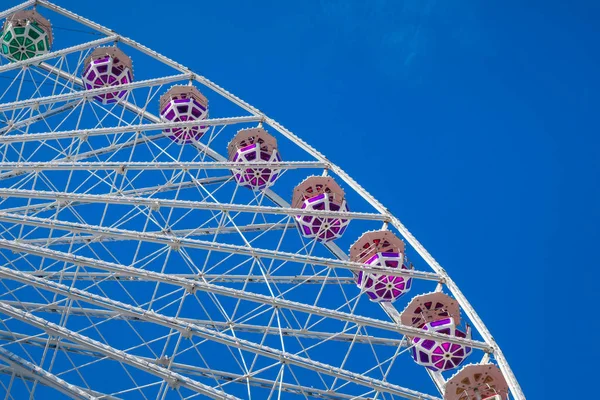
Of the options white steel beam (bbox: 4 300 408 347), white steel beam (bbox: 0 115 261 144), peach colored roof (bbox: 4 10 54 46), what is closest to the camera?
white steel beam (bbox: 4 300 408 347)

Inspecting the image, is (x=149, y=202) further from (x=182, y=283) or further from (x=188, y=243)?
(x=182, y=283)

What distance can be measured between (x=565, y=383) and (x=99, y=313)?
2881cm

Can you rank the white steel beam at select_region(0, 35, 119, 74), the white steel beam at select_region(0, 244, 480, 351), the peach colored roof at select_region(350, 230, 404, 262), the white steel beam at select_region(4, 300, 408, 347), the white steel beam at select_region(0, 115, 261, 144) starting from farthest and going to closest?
the peach colored roof at select_region(350, 230, 404, 262) → the white steel beam at select_region(0, 35, 119, 74) → the white steel beam at select_region(0, 115, 261, 144) → the white steel beam at select_region(4, 300, 408, 347) → the white steel beam at select_region(0, 244, 480, 351)

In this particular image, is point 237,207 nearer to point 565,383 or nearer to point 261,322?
point 261,322

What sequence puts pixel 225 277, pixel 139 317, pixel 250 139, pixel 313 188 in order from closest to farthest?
pixel 139 317, pixel 225 277, pixel 313 188, pixel 250 139

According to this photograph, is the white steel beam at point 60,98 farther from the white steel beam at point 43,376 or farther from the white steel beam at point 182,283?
the white steel beam at point 43,376

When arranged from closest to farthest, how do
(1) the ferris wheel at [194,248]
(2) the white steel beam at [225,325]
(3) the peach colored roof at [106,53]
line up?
(1) the ferris wheel at [194,248] → (2) the white steel beam at [225,325] → (3) the peach colored roof at [106,53]

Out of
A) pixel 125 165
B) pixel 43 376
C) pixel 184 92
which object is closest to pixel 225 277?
pixel 125 165

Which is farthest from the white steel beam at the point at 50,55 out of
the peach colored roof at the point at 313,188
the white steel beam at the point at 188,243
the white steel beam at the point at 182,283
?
the white steel beam at the point at 182,283

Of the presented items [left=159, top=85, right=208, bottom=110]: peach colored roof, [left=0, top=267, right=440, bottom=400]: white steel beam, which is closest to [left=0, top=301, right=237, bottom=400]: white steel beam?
[left=0, top=267, right=440, bottom=400]: white steel beam

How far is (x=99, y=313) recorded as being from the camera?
24.7 metres

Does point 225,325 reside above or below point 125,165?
below

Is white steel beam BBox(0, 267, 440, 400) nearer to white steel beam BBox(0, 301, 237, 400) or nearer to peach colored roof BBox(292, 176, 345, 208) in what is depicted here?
white steel beam BBox(0, 301, 237, 400)

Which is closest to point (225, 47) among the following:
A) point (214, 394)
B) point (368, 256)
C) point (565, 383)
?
point (565, 383)
